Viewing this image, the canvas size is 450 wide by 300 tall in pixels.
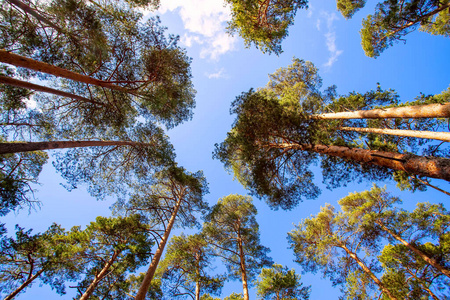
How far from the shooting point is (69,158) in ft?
28.7

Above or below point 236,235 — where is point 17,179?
below

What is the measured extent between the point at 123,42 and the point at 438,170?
1117 centimetres

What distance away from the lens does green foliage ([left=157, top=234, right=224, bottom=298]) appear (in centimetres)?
970

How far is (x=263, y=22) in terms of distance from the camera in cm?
995

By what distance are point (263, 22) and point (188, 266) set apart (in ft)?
46.5

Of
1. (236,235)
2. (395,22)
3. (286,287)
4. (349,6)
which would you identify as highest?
(349,6)

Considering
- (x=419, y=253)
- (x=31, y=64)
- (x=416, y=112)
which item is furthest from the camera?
(x=419, y=253)

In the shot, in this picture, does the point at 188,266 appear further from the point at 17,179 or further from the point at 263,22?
the point at 263,22

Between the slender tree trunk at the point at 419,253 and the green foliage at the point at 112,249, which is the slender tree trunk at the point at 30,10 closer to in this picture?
the green foliage at the point at 112,249

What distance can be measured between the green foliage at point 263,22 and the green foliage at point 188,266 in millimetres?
12364

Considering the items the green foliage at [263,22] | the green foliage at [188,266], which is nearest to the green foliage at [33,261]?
the green foliage at [188,266]

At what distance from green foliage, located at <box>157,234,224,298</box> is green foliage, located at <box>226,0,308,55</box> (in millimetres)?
12364

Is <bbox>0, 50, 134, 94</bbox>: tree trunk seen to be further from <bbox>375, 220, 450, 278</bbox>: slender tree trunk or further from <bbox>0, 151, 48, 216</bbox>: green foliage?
<bbox>375, 220, 450, 278</bbox>: slender tree trunk

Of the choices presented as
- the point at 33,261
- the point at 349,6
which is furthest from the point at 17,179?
the point at 349,6
